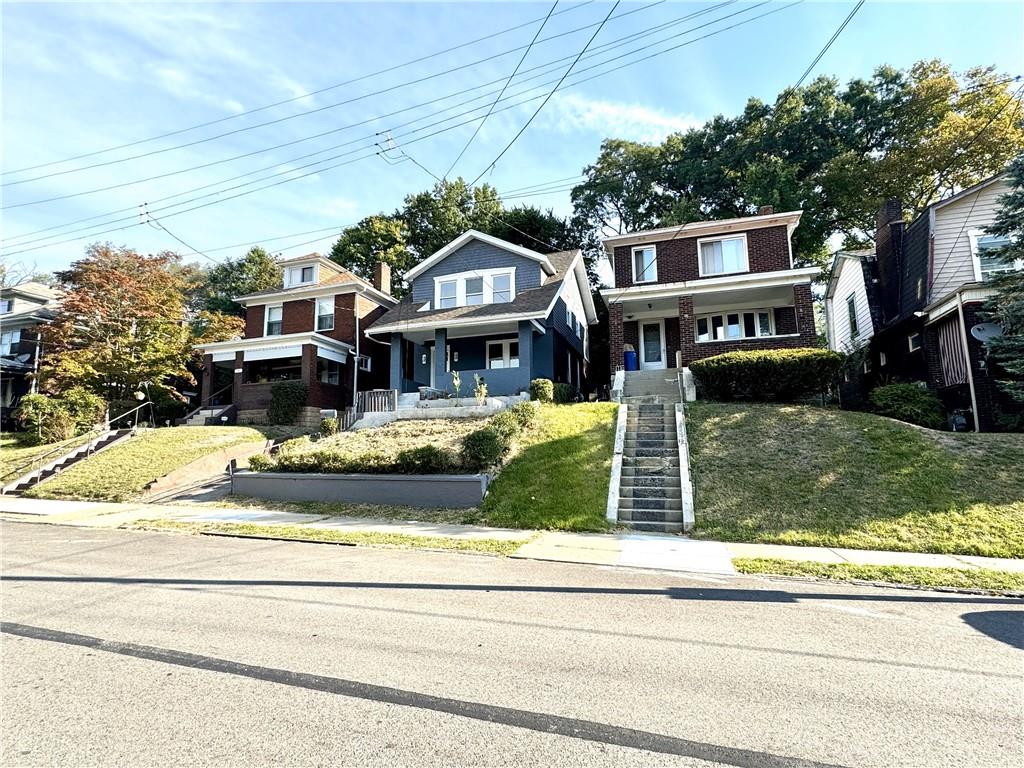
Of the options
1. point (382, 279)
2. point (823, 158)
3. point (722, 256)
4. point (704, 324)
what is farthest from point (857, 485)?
point (823, 158)

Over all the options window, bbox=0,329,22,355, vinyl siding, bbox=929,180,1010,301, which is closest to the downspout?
vinyl siding, bbox=929,180,1010,301

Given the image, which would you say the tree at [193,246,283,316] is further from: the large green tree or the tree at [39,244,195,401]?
the large green tree

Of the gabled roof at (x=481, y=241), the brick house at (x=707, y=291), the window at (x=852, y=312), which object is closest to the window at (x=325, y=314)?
the gabled roof at (x=481, y=241)

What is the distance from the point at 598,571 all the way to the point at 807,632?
9.73 ft

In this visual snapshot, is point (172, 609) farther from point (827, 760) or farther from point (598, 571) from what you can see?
point (827, 760)

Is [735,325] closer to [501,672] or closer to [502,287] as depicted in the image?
[502,287]

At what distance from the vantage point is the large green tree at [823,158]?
2695 cm

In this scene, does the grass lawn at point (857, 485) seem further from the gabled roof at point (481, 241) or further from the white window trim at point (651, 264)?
the gabled roof at point (481, 241)

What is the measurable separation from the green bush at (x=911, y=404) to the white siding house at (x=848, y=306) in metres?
5.75

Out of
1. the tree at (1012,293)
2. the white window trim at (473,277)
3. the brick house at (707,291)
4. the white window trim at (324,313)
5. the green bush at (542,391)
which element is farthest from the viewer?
the white window trim at (324,313)

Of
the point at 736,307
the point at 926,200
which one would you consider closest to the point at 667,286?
the point at 736,307

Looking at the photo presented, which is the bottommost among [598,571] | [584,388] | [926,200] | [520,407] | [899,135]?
[598,571]

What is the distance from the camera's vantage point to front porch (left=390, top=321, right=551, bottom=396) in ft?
64.2

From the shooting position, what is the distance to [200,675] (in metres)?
3.72
